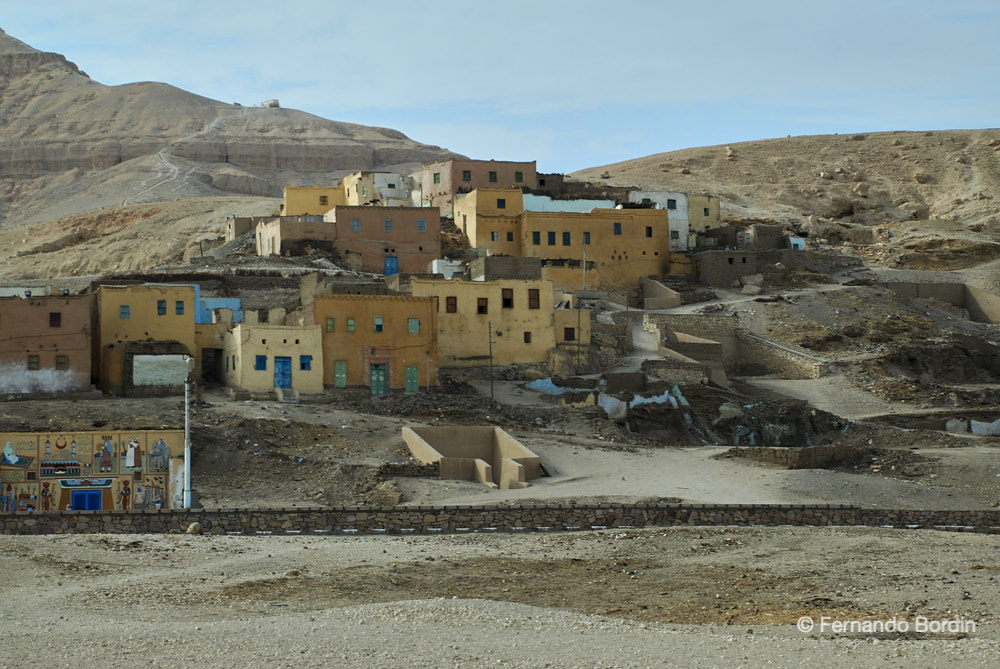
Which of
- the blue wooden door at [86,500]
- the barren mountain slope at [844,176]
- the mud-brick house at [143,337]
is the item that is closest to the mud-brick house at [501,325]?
the mud-brick house at [143,337]

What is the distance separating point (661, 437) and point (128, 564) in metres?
22.4

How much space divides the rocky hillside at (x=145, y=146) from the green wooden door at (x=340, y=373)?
75781 millimetres

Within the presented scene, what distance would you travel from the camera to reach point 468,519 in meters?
22.3

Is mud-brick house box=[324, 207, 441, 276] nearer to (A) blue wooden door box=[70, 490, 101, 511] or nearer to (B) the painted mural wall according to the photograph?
(B) the painted mural wall

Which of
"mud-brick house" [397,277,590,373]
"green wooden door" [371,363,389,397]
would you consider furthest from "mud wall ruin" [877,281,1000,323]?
"green wooden door" [371,363,389,397]

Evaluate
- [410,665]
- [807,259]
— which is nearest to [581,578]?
[410,665]

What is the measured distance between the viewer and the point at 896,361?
4734 cm

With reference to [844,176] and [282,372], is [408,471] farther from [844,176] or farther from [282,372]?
[844,176]

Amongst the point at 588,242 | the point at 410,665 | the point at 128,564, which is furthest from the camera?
the point at 588,242

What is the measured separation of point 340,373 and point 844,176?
70788 mm

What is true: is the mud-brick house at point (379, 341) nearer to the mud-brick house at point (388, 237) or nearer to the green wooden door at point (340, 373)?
the green wooden door at point (340, 373)

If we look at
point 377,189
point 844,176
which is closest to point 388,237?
point 377,189

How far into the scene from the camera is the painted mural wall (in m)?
28.3

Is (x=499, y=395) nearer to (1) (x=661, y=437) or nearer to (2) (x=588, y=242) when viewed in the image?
(1) (x=661, y=437)
